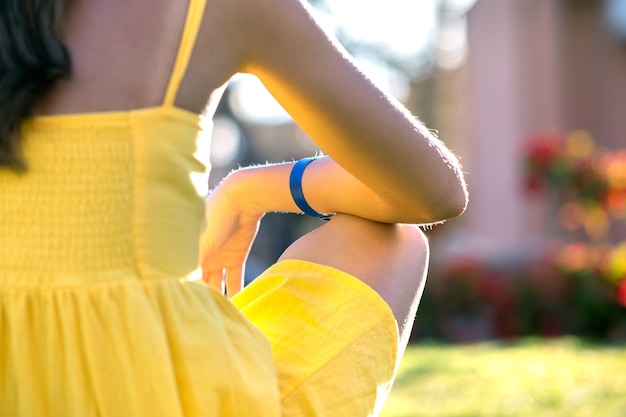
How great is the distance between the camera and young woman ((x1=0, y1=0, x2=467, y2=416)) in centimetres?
134

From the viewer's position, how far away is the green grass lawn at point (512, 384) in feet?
12.0

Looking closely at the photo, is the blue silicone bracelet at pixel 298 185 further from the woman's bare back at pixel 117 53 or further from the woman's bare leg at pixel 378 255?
the woman's bare back at pixel 117 53

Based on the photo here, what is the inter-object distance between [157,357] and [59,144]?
35 centimetres

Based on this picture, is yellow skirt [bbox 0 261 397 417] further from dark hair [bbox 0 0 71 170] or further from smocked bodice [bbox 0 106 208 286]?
dark hair [bbox 0 0 71 170]

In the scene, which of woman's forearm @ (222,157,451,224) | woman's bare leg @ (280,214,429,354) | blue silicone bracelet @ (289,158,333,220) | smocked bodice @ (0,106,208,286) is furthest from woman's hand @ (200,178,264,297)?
smocked bodice @ (0,106,208,286)

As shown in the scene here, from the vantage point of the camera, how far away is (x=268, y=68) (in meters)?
1.51

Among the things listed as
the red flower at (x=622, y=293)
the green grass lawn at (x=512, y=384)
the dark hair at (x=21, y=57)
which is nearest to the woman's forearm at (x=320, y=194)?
the dark hair at (x=21, y=57)

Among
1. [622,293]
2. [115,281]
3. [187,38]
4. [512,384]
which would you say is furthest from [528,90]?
[115,281]

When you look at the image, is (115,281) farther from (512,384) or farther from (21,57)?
(512,384)

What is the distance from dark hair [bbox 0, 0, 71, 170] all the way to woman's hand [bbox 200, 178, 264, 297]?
0.66 metres

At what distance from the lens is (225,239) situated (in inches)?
79.0

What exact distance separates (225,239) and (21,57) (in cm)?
76

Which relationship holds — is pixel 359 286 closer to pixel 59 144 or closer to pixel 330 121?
pixel 330 121

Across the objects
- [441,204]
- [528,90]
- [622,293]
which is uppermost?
[441,204]
